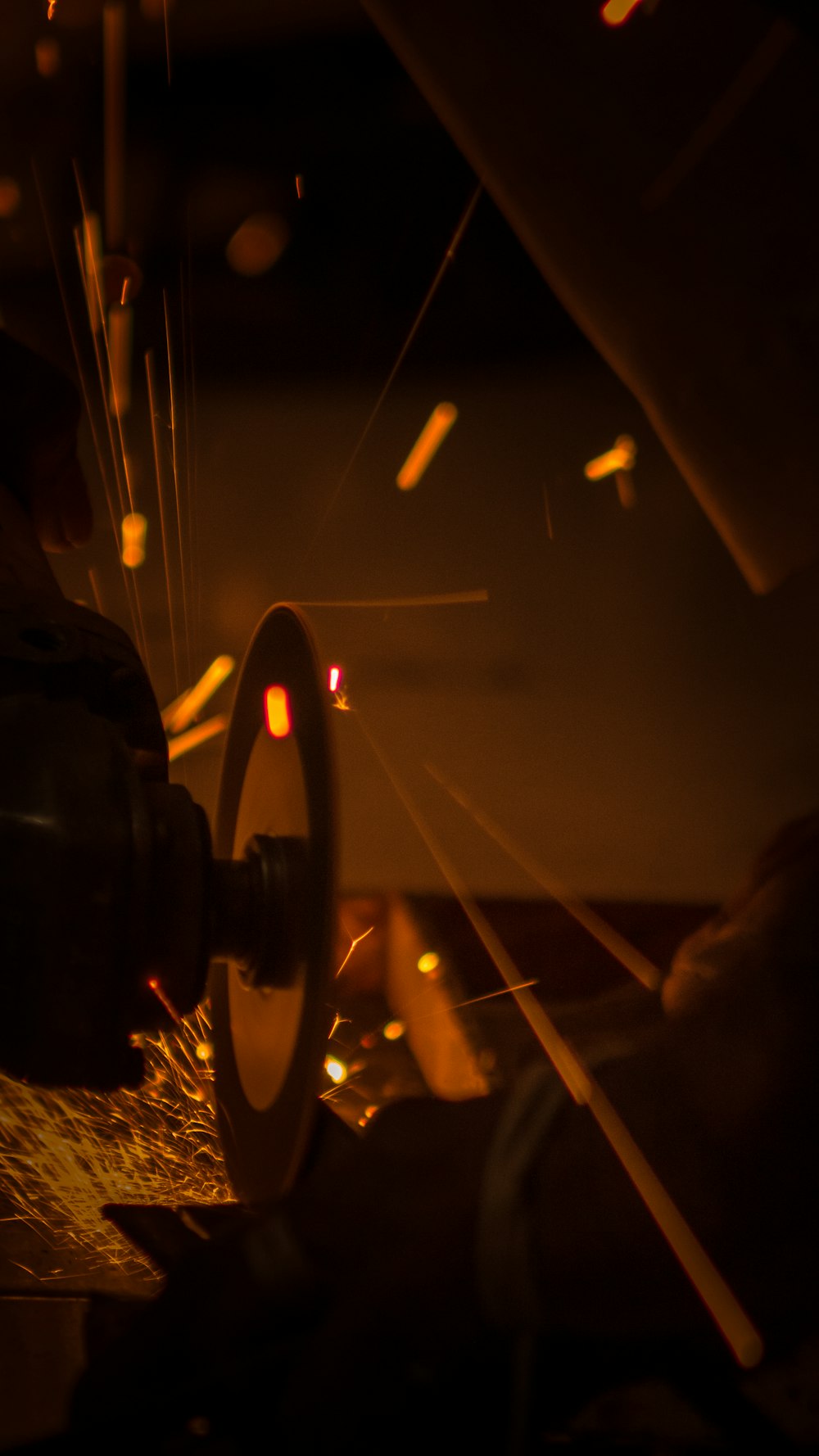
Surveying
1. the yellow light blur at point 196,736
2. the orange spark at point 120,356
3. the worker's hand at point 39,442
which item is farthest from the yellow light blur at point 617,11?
the yellow light blur at point 196,736

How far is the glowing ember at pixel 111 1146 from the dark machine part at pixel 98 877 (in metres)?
0.55

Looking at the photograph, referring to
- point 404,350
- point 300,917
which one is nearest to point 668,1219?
point 300,917

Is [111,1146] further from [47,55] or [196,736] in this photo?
[47,55]

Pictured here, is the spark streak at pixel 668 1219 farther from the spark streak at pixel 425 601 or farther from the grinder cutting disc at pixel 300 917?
the spark streak at pixel 425 601

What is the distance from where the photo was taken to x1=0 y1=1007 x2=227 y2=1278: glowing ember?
1.12 m

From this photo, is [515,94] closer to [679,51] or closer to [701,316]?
[679,51]

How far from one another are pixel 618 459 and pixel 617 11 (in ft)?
3.85

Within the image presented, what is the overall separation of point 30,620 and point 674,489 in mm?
1705

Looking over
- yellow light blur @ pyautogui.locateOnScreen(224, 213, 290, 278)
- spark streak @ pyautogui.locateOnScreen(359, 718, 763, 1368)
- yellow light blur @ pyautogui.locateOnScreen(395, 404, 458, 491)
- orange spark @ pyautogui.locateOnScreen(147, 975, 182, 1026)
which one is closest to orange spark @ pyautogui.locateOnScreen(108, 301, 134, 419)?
yellow light blur @ pyautogui.locateOnScreen(224, 213, 290, 278)

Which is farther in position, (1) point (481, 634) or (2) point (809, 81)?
(1) point (481, 634)

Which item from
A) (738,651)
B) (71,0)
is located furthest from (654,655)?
(71,0)

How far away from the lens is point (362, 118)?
1.44m

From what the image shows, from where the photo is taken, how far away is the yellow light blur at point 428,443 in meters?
1.99

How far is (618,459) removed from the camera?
199 cm
